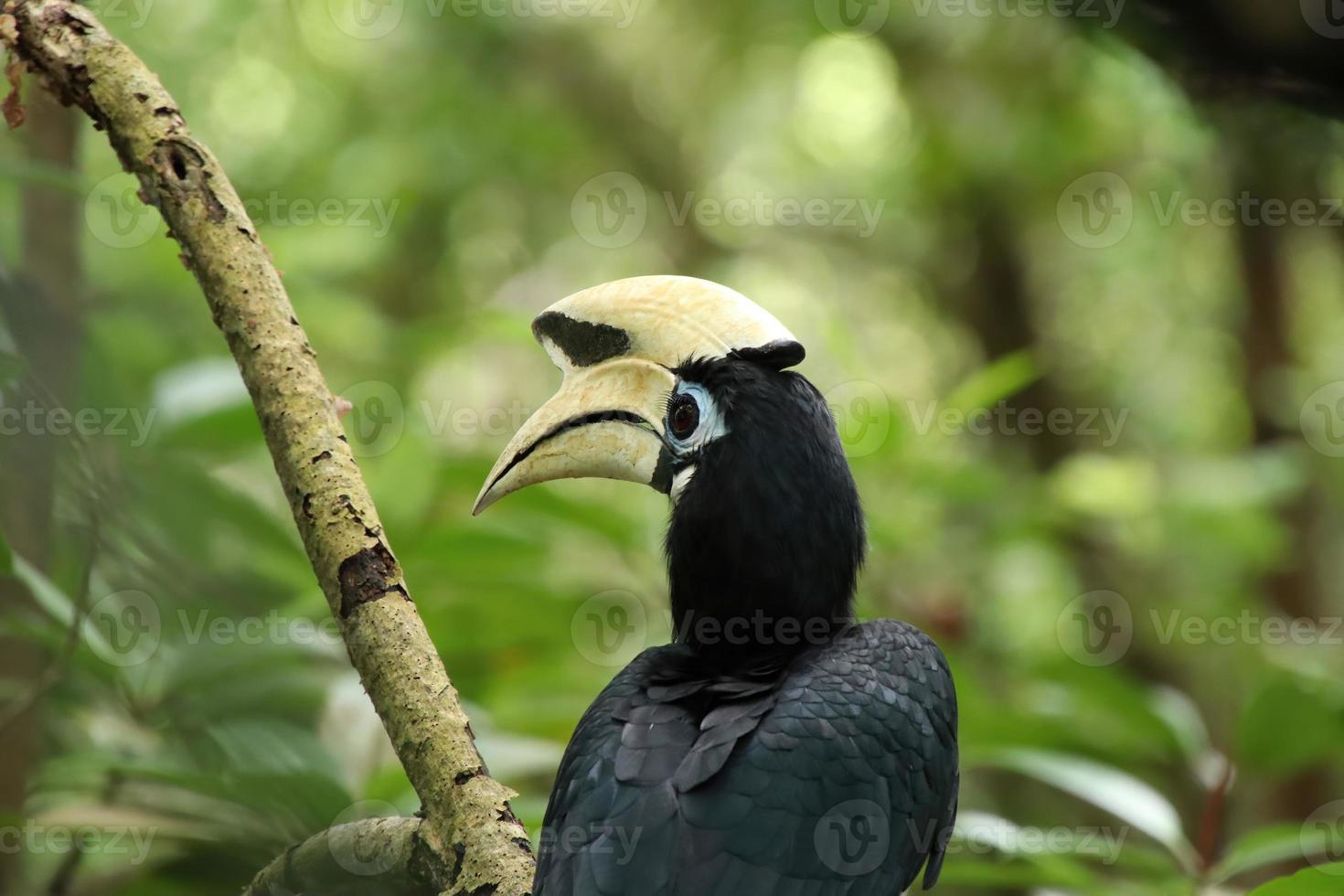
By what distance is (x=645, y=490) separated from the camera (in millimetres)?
5836

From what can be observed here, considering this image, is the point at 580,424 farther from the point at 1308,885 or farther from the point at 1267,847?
the point at 1267,847

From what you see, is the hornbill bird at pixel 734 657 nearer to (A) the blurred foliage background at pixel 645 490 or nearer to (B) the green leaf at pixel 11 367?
(A) the blurred foliage background at pixel 645 490

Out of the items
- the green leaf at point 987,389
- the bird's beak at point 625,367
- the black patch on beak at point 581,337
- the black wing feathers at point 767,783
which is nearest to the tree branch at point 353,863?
the black wing feathers at point 767,783

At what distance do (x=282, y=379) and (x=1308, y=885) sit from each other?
5.56 feet

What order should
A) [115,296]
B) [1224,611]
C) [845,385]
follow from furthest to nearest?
1. [1224,611]
2. [845,385]
3. [115,296]

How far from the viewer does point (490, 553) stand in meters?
2.96

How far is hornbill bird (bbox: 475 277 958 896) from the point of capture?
172 centimetres

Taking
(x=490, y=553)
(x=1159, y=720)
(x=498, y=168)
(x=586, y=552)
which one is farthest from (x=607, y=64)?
(x=1159, y=720)

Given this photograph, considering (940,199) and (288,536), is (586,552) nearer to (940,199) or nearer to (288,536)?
(288,536)

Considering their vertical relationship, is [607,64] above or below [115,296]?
above

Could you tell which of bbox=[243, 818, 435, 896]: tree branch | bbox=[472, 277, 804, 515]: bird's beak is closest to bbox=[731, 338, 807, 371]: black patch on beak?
bbox=[472, 277, 804, 515]: bird's beak

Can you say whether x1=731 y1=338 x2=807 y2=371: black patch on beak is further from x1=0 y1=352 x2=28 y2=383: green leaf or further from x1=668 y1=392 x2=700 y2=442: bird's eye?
x1=0 y1=352 x2=28 y2=383: green leaf

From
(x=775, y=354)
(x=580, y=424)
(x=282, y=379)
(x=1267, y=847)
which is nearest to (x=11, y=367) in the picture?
(x=282, y=379)

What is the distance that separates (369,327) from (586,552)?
124cm
